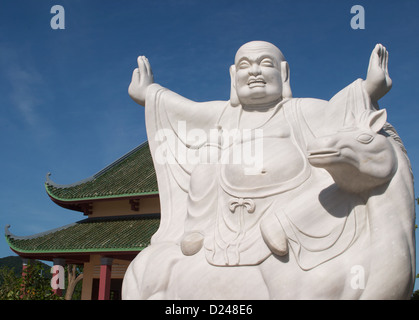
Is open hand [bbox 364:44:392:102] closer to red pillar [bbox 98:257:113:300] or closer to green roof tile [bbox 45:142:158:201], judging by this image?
green roof tile [bbox 45:142:158:201]

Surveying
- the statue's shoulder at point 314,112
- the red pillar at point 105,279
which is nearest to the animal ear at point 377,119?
the statue's shoulder at point 314,112

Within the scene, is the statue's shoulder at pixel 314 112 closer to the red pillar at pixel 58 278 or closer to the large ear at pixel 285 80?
the large ear at pixel 285 80

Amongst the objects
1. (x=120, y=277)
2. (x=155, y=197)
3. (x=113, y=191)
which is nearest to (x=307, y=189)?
(x=155, y=197)

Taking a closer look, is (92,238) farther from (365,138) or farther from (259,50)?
(365,138)

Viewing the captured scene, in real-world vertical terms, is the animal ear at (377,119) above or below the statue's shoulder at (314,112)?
below

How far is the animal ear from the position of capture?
370 centimetres

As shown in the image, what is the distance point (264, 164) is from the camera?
4.05 meters

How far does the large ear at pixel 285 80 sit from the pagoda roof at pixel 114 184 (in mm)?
8471

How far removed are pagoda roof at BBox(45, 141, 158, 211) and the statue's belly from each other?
8705 mm

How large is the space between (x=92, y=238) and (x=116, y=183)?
1.99 meters

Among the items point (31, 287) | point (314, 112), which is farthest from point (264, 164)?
point (31, 287)

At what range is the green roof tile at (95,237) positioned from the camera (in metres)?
12.6

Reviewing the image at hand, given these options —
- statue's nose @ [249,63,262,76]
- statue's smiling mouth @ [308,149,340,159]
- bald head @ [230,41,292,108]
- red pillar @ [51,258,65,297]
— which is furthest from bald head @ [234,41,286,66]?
red pillar @ [51,258,65,297]
